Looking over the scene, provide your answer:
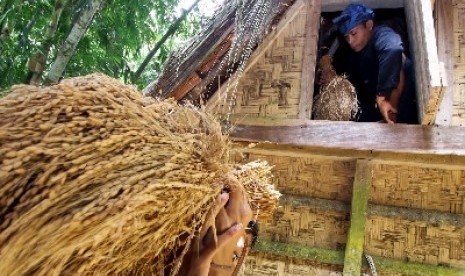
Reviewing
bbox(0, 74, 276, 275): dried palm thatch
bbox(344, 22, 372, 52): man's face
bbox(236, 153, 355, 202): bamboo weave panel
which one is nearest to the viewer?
bbox(0, 74, 276, 275): dried palm thatch

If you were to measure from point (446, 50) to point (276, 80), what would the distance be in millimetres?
1110

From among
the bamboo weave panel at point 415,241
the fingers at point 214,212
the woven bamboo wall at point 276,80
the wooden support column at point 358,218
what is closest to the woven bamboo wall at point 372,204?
the bamboo weave panel at point 415,241

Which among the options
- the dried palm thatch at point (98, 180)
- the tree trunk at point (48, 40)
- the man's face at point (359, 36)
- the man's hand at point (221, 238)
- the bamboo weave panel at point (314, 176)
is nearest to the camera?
the dried palm thatch at point (98, 180)

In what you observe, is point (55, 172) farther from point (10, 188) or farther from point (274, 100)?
point (274, 100)

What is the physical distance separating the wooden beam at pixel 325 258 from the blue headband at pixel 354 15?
5.63 ft

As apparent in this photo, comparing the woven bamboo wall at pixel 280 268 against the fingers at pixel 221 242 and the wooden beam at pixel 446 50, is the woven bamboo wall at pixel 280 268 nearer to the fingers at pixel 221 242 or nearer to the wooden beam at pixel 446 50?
the wooden beam at pixel 446 50

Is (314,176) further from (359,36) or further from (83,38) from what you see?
(83,38)

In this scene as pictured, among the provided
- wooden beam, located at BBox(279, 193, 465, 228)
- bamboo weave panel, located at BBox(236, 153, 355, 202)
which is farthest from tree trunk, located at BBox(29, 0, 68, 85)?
wooden beam, located at BBox(279, 193, 465, 228)

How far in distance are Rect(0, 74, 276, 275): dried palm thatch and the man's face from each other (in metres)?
2.59

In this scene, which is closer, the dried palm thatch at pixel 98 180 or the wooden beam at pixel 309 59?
the dried palm thatch at pixel 98 180

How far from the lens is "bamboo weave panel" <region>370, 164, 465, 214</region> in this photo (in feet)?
9.56

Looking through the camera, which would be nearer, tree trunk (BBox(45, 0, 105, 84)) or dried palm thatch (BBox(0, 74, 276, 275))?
dried palm thatch (BBox(0, 74, 276, 275))

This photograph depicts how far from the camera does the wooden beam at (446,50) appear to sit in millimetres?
2646

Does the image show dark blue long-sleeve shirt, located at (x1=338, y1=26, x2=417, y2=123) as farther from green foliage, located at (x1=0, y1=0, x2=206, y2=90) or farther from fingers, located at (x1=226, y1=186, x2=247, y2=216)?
green foliage, located at (x1=0, y1=0, x2=206, y2=90)
